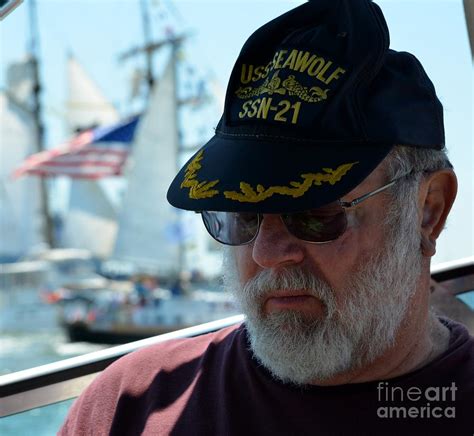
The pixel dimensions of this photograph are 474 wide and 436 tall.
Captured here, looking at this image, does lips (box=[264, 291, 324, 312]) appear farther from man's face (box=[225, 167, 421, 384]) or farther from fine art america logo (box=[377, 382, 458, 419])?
fine art america logo (box=[377, 382, 458, 419])

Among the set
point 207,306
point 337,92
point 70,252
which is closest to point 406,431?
point 337,92

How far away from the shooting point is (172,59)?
29.9 metres

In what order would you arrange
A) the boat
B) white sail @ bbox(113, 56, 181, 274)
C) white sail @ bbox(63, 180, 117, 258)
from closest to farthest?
the boat, white sail @ bbox(113, 56, 181, 274), white sail @ bbox(63, 180, 117, 258)

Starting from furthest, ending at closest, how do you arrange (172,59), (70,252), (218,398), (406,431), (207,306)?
(70,252), (172,59), (207,306), (218,398), (406,431)

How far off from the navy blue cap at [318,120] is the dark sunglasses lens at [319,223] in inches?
1.8

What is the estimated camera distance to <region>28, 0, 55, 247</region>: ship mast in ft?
107

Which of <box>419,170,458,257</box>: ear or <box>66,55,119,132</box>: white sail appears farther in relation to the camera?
<box>66,55,119,132</box>: white sail

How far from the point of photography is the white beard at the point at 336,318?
4.00 feet

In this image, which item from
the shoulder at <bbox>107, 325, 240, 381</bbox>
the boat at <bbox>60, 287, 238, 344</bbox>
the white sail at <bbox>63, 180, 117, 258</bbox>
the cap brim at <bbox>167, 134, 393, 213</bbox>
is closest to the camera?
the cap brim at <bbox>167, 134, 393, 213</bbox>

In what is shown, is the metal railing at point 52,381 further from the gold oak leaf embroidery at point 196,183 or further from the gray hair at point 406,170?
the gray hair at point 406,170

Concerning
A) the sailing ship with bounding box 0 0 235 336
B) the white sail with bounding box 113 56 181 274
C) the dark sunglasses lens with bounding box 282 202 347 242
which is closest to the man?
the dark sunglasses lens with bounding box 282 202 347 242

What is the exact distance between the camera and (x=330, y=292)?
1.22 m

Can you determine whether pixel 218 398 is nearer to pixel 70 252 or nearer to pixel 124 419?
pixel 124 419

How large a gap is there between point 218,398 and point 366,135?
0.48 metres
